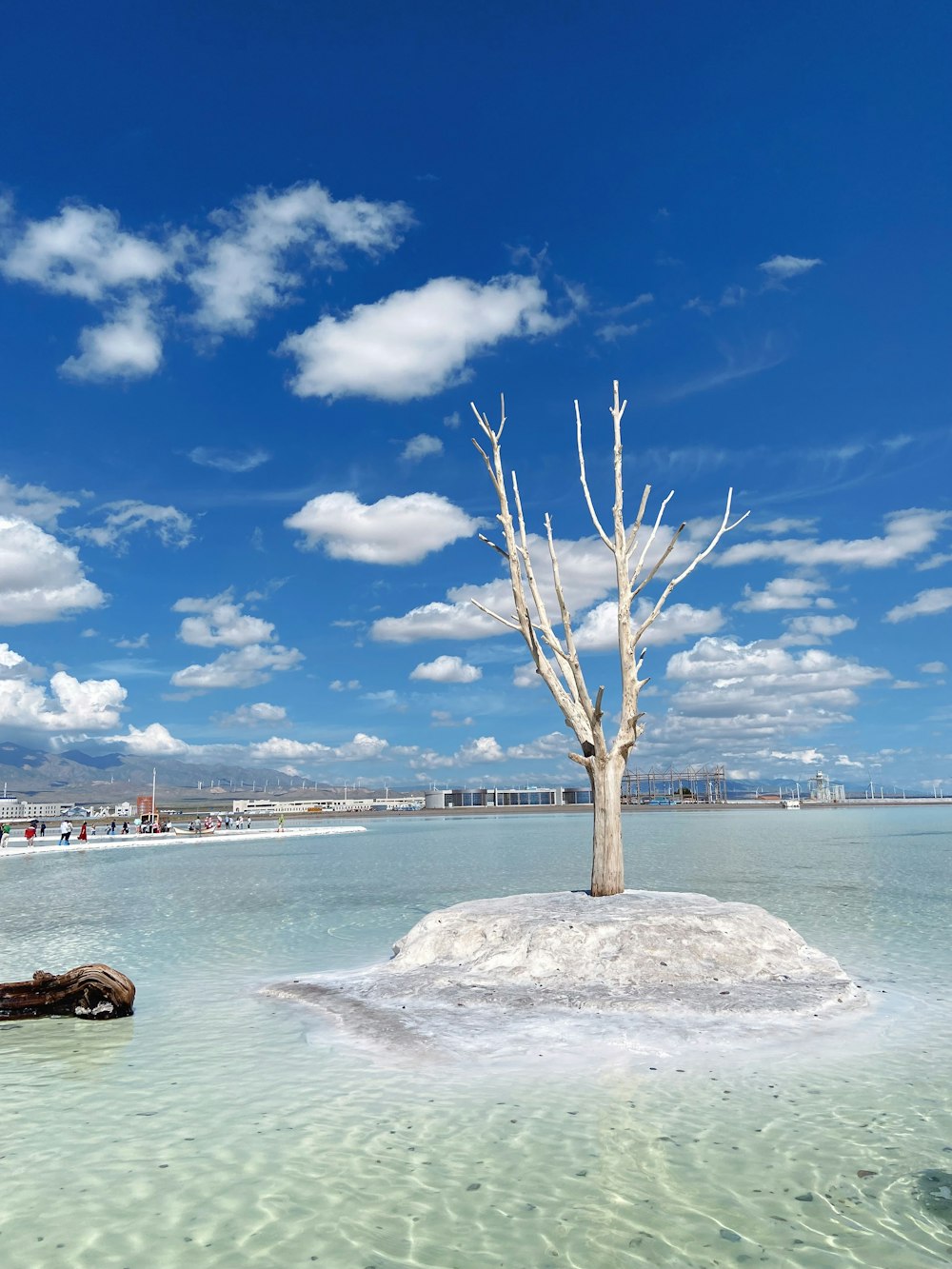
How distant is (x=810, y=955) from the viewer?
47.8 ft

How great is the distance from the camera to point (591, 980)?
528 inches

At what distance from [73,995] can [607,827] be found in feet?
31.0

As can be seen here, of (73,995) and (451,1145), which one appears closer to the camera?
(451,1145)

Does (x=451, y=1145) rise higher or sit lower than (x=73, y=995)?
higher

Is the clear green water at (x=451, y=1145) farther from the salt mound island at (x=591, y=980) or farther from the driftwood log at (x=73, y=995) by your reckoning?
the salt mound island at (x=591, y=980)

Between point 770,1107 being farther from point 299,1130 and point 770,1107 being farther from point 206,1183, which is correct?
point 206,1183

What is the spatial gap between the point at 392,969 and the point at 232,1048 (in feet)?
14.6

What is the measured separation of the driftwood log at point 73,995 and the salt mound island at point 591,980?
8.18ft

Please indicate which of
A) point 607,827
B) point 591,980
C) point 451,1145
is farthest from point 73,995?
point 607,827

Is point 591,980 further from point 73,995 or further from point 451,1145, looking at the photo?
point 73,995

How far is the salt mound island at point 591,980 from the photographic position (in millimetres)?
11500

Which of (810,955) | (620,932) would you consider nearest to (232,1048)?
(620,932)

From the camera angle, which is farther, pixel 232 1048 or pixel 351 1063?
pixel 232 1048

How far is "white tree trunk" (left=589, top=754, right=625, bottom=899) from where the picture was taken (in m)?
17.1
